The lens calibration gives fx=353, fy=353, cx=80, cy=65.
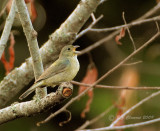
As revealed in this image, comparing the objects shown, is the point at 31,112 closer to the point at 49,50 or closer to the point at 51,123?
the point at 49,50

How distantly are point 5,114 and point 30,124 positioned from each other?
321 centimetres

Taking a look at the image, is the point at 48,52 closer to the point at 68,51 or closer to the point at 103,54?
the point at 68,51

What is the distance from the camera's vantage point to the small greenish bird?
420cm

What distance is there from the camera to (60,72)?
15.0ft

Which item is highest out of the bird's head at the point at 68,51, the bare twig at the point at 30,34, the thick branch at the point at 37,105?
the bare twig at the point at 30,34

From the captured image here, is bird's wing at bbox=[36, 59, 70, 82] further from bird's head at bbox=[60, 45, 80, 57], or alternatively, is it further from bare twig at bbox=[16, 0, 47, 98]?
bare twig at bbox=[16, 0, 47, 98]

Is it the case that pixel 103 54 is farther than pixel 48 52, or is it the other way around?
pixel 103 54

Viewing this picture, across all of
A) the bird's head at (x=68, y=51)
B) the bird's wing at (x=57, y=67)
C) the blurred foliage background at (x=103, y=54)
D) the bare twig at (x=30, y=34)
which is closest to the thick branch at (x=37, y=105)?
the bare twig at (x=30, y=34)

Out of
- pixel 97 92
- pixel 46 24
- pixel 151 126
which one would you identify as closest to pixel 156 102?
pixel 151 126

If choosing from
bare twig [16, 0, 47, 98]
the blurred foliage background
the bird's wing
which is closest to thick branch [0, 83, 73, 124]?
bare twig [16, 0, 47, 98]

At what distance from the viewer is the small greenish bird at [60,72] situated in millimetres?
4195

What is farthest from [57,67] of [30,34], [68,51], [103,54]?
[103,54]

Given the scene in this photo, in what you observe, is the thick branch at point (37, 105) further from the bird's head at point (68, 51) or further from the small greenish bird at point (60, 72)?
the bird's head at point (68, 51)

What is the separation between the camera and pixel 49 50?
15.1 ft
